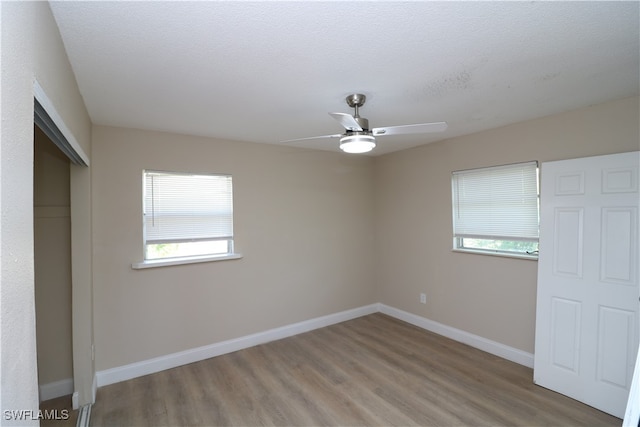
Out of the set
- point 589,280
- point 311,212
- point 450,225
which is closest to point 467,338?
point 450,225

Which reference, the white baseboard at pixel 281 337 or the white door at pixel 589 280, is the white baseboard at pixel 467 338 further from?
the white door at pixel 589 280

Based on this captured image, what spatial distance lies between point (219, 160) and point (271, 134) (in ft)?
2.24

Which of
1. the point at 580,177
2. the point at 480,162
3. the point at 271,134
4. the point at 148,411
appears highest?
the point at 271,134

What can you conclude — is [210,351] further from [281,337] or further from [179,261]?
[179,261]

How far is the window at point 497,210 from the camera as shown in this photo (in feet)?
10.3

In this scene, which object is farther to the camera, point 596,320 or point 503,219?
point 503,219

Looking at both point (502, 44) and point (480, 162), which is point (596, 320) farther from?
point (502, 44)

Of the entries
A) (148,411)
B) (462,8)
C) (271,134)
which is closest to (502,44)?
(462,8)

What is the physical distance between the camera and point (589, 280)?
8.54ft

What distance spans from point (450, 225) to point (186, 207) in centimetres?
313

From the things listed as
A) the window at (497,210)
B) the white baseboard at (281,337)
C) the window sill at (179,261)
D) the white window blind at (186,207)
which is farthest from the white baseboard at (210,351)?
the window at (497,210)

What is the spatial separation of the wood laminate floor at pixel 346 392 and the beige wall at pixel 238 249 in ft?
1.45

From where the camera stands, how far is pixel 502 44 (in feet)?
5.43

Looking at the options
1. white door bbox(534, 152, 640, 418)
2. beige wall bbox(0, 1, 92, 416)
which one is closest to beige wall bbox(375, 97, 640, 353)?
white door bbox(534, 152, 640, 418)
